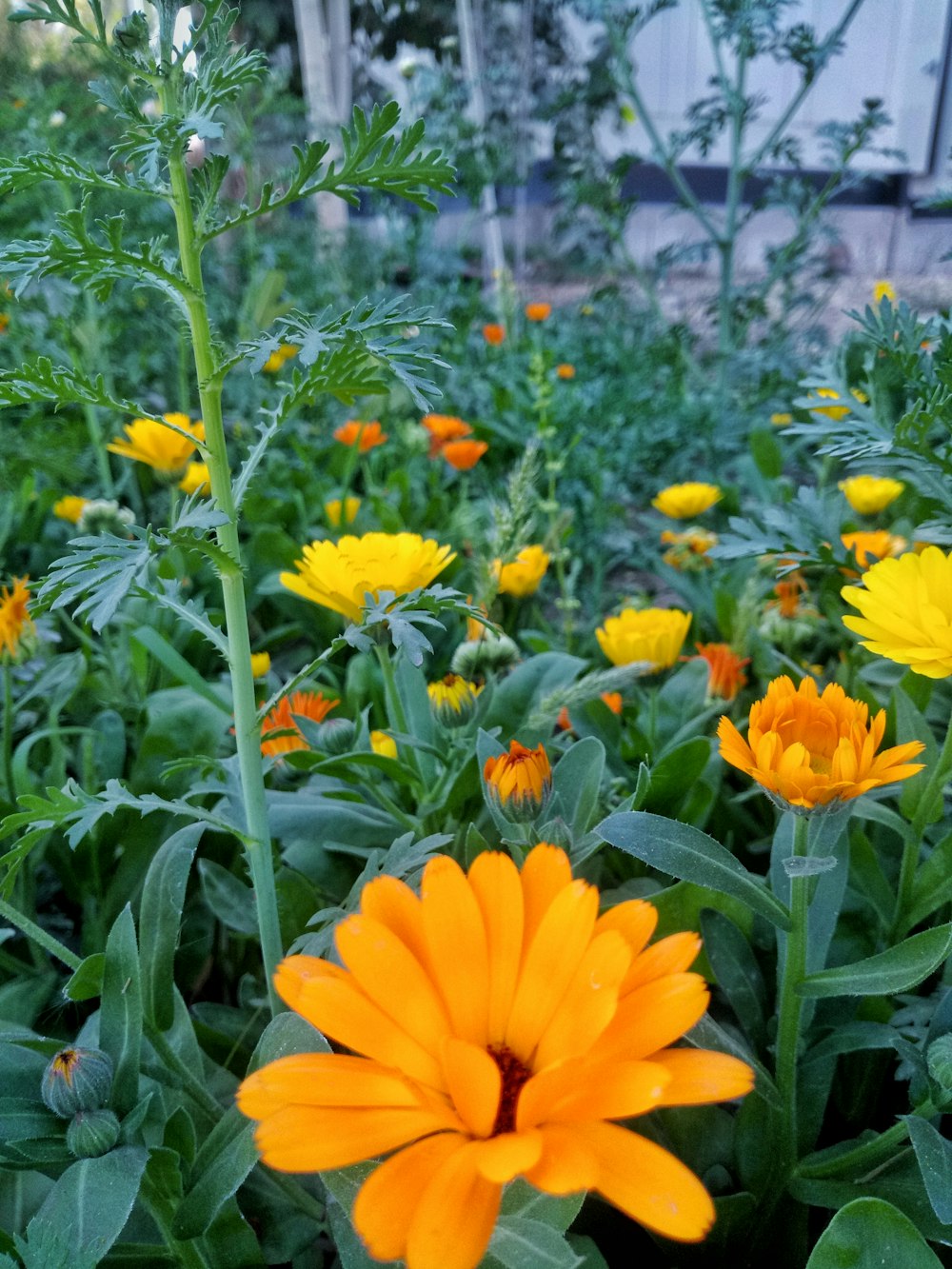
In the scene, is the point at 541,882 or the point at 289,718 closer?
the point at 541,882

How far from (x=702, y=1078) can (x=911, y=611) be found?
0.94 feet

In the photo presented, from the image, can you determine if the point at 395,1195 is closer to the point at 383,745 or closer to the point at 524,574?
the point at 383,745

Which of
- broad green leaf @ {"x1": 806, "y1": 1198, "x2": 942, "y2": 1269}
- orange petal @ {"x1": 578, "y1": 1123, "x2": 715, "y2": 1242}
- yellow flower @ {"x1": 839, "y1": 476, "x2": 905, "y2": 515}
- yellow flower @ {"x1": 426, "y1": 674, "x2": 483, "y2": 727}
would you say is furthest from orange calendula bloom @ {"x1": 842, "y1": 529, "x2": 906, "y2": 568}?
orange petal @ {"x1": 578, "y1": 1123, "x2": 715, "y2": 1242}

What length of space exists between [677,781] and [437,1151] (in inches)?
15.6

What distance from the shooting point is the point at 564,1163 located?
0.27 metres

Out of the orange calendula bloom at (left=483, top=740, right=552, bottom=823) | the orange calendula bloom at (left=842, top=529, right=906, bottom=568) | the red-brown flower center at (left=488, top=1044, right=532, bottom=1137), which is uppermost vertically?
the orange calendula bloom at (left=483, top=740, right=552, bottom=823)

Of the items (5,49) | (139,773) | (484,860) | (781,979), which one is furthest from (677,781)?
(5,49)

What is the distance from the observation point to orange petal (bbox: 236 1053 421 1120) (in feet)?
0.98

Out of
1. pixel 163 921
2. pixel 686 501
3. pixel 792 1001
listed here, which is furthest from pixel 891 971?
pixel 686 501

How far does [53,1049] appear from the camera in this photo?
0.50 meters

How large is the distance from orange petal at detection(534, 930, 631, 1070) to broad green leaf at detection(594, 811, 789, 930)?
0.11 meters

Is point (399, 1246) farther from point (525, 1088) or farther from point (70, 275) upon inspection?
point (70, 275)

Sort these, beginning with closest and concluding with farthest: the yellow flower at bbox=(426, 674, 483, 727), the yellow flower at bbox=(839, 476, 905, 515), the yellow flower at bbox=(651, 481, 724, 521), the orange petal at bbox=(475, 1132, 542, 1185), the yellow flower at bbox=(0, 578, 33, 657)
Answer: the orange petal at bbox=(475, 1132, 542, 1185) < the yellow flower at bbox=(426, 674, 483, 727) < the yellow flower at bbox=(0, 578, 33, 657) < the yellow flower at bbox=(839, 476, 905, 515) < the yellow flower at bbox=(651, 481, 724, 521)

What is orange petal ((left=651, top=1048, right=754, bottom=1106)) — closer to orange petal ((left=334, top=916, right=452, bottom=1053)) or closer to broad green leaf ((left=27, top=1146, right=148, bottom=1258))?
orange petal ((left=334, top=916, right=452, bottom=1053))
